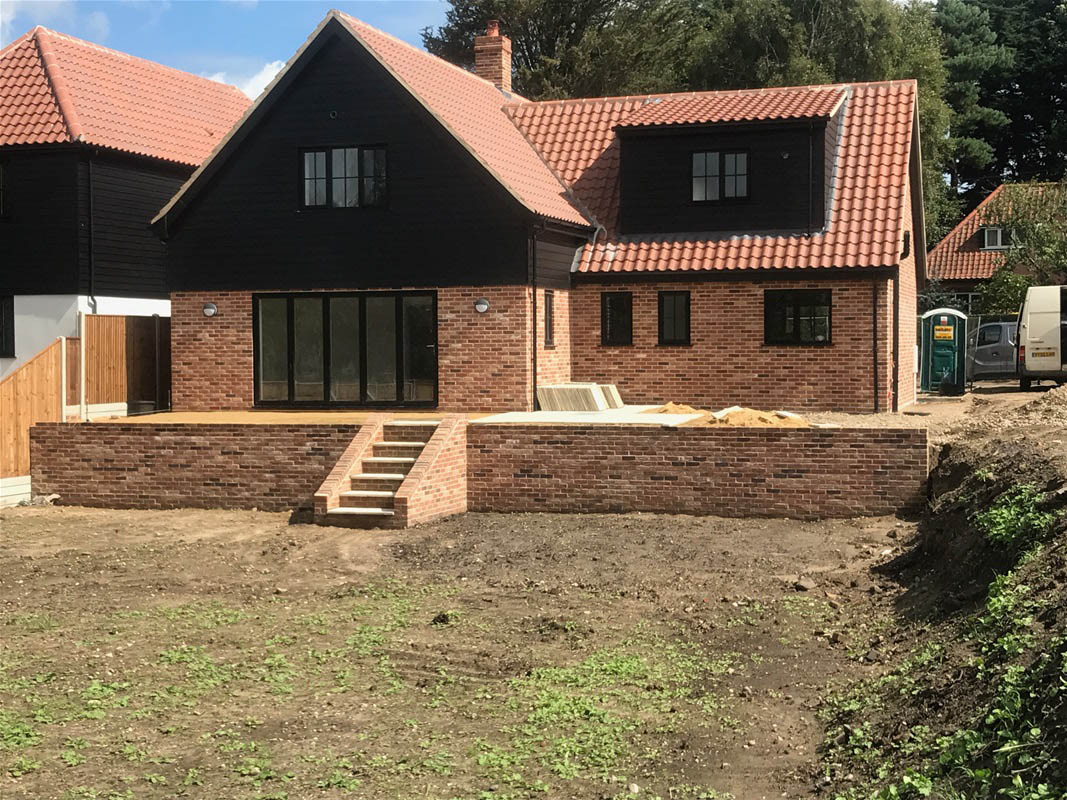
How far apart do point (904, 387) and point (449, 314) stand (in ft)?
31.4

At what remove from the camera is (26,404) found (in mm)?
20000

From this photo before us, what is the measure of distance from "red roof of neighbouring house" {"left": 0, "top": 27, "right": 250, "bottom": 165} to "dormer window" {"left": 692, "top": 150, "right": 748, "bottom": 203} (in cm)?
1139

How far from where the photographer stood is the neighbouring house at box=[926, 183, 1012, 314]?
49.8 meters

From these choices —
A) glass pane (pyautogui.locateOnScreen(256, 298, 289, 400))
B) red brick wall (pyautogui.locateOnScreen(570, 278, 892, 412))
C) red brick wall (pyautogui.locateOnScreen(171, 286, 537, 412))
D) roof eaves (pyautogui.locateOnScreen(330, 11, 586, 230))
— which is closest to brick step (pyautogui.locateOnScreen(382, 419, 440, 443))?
red brick wall (pyautogui.locateOnScreen(171, 286, 537, 412))

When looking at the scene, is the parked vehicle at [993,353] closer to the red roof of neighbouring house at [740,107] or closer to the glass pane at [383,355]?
the red roof of neighbouring house at [740,107]

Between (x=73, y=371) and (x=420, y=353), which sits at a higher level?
(x=420, y=353)

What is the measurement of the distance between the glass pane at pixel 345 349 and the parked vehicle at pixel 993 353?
20020 mm

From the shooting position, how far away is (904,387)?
85.0 feet

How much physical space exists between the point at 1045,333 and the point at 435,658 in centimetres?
2344

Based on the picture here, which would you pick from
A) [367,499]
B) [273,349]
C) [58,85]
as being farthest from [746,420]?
[58,85]

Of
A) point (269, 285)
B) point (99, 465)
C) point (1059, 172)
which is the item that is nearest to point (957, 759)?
point (99, 465)

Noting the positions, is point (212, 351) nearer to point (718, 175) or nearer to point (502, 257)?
point (502, 257)

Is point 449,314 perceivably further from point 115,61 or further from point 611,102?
point 115,61

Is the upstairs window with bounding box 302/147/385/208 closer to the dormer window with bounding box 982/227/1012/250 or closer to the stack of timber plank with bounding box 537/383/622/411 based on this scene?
the stack of timber plank with bounding box 537/383/622/411
